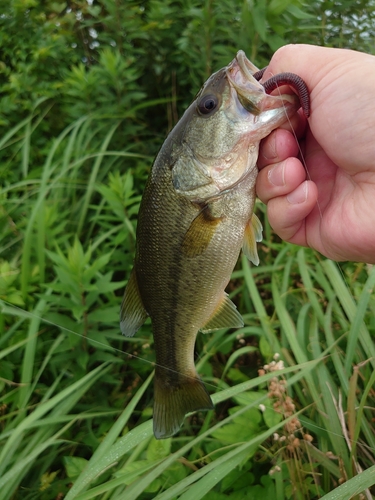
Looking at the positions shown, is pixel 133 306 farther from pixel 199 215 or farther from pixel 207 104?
pixel 207 104

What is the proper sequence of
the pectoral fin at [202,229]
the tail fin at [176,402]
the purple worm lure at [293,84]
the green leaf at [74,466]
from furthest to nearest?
the green leaf at [74,466] < the tail fin at [176,402] < the pectoral fin at [202,229] < the purple worm lure at [293,84]

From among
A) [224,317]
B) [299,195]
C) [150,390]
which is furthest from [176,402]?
[299,195]

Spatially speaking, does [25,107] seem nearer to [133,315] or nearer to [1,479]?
[133,315]

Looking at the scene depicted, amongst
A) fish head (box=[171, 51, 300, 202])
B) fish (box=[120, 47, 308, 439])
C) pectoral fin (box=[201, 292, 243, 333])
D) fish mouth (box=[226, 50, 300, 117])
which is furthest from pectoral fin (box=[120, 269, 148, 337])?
fish mouth (box=[226, 50, 300, 117])

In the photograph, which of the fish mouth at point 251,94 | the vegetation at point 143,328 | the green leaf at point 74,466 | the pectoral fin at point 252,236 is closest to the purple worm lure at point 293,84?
the fish mouth at point 251,94

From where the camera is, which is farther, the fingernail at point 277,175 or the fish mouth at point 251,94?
the fingernail at point 277,175

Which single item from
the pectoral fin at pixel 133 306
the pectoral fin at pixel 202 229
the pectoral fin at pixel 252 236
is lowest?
the pectoral fin at pixel 133 306

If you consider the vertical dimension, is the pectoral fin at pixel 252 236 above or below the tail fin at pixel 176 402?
above

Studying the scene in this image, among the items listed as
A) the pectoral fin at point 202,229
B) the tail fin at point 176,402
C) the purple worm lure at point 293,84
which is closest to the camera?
the purple worm lure at point 293,84

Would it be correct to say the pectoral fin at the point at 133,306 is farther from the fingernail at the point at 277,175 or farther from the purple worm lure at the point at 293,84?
the purple worm lure at the point at 293,84
